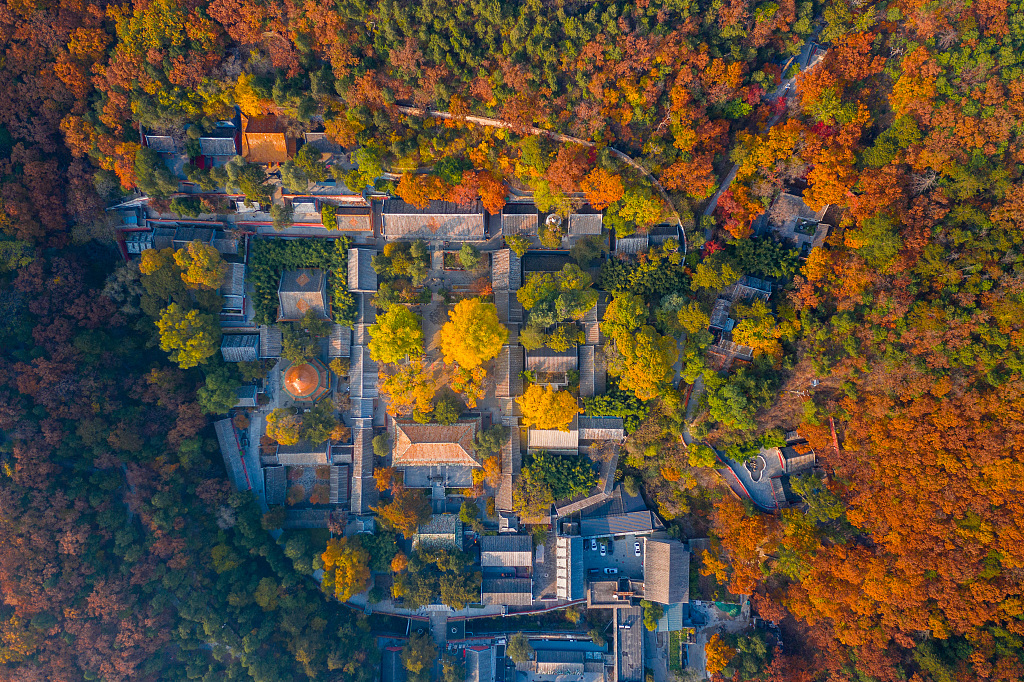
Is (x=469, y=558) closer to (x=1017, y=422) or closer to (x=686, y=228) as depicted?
(x=686, y=228)

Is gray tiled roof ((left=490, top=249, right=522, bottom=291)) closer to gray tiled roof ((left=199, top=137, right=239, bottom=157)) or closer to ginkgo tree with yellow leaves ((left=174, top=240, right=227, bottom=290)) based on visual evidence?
ginkgo tree with yellow leaves ((left=174, top=240, right=227, bottom=290))

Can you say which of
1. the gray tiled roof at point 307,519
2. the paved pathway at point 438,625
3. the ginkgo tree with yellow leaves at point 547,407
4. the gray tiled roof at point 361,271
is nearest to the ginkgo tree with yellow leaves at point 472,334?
the ginkgo tree with yellow leaves at point 547,407

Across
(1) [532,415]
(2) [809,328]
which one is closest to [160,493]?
(1) [532,415]

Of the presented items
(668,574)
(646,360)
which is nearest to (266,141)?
(646,360)

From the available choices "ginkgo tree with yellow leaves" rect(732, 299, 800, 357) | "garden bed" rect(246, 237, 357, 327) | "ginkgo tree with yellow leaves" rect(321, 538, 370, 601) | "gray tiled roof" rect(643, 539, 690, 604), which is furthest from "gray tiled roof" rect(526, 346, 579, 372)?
"ginkgo tree with yellow leaves" rect(321, 538, 370, 601)

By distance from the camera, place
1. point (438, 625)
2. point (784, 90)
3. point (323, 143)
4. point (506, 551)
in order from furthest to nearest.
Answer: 1. point (438, 625)
2. point (506, 551)
3. point (323, 143)
4. point (784, 90)

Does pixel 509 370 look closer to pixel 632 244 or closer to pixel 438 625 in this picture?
pixel 632 244

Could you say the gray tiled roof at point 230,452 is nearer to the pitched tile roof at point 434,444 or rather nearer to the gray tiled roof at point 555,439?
the pitched tile roof at point 434,444
